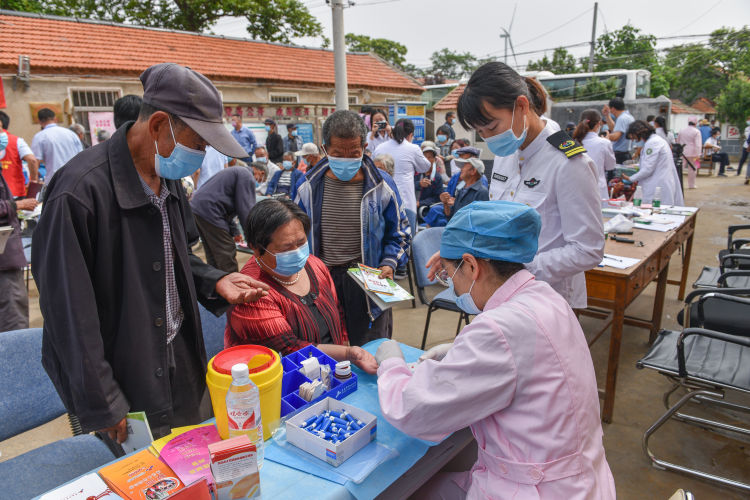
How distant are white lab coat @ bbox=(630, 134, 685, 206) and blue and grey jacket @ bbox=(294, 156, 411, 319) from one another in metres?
4.41

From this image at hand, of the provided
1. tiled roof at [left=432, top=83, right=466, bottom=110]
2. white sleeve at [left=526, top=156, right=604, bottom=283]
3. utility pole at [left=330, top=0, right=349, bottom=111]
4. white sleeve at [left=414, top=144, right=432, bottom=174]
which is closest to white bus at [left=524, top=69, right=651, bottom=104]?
tiled roof at [left=432, top=83, right=466, bottom=110]

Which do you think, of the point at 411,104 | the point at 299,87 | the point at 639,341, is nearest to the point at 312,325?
the point at 639,341

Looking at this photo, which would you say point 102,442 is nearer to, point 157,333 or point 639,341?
point 157,333

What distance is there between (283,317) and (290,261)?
0.88 ft

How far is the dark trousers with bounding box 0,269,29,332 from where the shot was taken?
301cm

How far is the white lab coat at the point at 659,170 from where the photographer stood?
224 inches

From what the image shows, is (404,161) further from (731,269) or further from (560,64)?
(560,64)

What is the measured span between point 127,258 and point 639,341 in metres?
4.36

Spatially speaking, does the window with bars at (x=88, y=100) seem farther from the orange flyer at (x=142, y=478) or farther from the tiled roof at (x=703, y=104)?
the tiled roof at (x=703, y=104)

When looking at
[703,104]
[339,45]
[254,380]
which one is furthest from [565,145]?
[703,104]

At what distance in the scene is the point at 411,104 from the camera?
36.9 ft

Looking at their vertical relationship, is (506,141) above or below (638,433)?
above

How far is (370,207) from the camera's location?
2893mm

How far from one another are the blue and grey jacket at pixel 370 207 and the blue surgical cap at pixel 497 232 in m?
1.51
